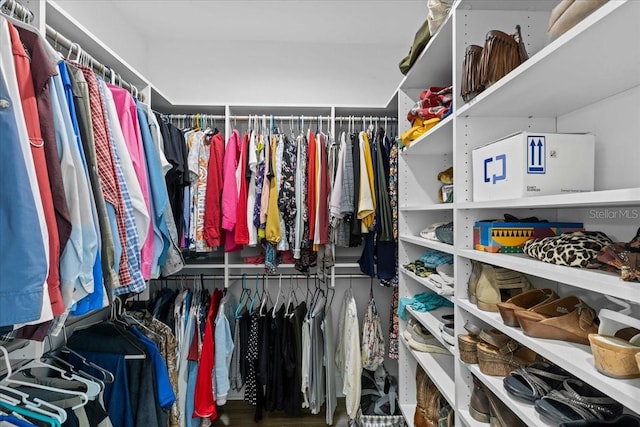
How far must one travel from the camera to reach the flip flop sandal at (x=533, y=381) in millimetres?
847

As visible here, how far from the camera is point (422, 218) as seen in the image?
1921 mm

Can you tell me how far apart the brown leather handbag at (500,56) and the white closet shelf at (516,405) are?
91 centimetres

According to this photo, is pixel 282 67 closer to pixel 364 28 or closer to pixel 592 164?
pixel 364 28

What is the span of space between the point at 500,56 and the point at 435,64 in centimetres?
67

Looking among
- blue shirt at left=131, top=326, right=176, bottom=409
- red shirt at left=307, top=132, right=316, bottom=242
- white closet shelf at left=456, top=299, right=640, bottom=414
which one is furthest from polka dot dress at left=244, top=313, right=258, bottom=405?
white closet shelf at left=456, top=299, right=640, bottom=414

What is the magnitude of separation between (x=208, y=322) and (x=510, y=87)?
1.97 metres

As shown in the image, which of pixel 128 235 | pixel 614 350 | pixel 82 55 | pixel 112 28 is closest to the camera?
pixel 614 350

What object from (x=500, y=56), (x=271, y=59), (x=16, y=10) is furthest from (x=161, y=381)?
(x=271, y=59)

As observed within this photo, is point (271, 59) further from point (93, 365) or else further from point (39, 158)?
point (93, 365)

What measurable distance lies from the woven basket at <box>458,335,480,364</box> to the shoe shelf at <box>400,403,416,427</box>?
0.89 metres

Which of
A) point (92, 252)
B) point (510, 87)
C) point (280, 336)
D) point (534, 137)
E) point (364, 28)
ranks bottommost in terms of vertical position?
point (280, 336)

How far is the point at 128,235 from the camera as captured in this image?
1196mm

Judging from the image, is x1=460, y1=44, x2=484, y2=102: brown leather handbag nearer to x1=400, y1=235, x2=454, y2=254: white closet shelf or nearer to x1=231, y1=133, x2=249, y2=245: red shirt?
x1=400, y1=235, x2=454, y2=254: white closet shelf

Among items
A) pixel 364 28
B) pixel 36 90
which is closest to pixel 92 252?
pixel 36 90
